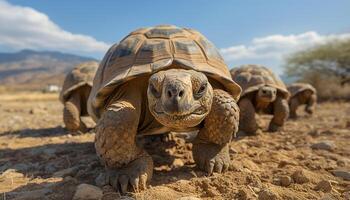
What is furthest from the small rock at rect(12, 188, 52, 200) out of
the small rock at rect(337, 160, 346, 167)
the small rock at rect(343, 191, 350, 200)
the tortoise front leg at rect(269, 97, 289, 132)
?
the tortoise front leg at rect(269, 97, 289, 132)

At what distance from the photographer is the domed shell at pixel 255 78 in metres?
6.36

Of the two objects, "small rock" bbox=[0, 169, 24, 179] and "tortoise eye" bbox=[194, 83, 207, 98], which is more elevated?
"tortoise eye" bbox=[194, 83, 207, 98]

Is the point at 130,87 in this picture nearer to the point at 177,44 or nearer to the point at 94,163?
the point at 177,44

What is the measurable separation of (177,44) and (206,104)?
0.96 m

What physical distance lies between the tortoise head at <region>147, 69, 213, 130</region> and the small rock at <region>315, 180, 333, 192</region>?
1.12 metres

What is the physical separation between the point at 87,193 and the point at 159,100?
915 millimetres

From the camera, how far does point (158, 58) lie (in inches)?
128

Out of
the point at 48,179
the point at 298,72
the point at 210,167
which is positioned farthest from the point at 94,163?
the point at 298,72

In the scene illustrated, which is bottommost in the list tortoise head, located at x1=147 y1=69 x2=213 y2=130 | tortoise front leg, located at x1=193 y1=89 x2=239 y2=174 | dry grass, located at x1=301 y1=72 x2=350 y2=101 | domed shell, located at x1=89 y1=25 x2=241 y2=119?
dry grass, located at x1=301 y1=72 x2=350 y2=101

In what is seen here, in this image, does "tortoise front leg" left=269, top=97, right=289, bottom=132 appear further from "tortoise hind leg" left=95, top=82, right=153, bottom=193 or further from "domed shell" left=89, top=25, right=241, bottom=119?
"tortoise hind leg" left=95, top=82, right=153, bottom=193

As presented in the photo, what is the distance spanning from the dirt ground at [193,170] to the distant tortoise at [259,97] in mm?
540

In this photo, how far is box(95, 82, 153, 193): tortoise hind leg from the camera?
109 inches

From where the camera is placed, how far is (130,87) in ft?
11.0

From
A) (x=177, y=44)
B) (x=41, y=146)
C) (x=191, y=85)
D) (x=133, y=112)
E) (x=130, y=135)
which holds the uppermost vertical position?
(x=177, y=44)
